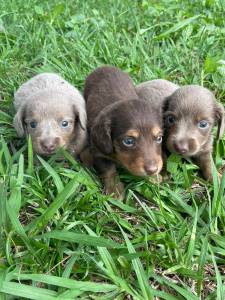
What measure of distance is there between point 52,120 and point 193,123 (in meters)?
1.41

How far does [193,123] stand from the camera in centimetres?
479

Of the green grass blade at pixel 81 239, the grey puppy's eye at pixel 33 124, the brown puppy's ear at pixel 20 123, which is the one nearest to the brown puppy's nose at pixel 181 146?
the green grass blade at pixel 81 239

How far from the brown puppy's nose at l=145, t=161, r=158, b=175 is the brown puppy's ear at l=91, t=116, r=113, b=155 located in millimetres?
456

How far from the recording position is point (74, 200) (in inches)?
169

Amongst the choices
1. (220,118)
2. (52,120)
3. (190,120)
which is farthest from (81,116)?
(220,118)

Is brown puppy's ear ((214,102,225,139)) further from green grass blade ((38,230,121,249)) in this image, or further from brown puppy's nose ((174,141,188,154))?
green grass blade ((38,230,121,249))

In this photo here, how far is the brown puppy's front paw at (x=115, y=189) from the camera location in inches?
179

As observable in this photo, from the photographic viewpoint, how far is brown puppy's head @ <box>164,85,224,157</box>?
4.69 m

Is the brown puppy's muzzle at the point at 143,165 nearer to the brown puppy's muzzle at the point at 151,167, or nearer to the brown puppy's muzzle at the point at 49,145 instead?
the brown puppy's muzzle at the point at 151,167

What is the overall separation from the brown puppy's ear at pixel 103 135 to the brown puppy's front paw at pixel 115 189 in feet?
0.96

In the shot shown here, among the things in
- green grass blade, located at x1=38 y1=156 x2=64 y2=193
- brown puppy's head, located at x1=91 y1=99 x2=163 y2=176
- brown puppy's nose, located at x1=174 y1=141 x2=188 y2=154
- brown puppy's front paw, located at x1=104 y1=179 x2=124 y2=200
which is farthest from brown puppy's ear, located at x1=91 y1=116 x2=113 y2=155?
brown puppy's nose, located at x1=174 y1=141 x2=188 y2=154

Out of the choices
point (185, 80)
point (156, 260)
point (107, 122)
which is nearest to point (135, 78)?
point (185, 80)

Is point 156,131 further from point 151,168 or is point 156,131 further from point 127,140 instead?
point 151,168

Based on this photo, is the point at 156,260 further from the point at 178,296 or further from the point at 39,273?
the point at 39,273
